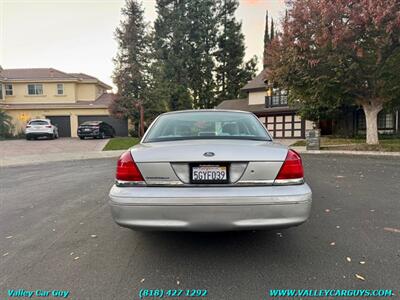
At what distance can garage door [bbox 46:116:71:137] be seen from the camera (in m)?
26.5

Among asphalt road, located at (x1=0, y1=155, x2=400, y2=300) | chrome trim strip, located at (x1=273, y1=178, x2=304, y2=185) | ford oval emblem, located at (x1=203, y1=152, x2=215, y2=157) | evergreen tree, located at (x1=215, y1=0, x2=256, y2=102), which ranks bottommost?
asphalt road, located at (x1=0, y1=155, x2=400, y2=300)

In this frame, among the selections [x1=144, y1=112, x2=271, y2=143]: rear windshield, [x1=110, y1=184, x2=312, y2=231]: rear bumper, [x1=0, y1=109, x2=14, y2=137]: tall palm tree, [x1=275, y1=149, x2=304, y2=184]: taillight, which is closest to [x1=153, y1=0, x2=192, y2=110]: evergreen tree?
[x1=0, y1=109, x2=14, y2=137]: tall palm tree

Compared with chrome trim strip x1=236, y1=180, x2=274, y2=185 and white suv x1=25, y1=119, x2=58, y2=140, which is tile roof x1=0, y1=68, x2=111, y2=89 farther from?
chrome trim strip x1=236, y1=180, x2=274, y2=185

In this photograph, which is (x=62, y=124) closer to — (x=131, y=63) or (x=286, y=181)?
(x=131, y=63)

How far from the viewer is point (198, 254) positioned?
2.97 m

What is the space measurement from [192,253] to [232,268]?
1.67 ft

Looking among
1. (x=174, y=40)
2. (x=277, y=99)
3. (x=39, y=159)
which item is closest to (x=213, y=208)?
(x=39, y=159)

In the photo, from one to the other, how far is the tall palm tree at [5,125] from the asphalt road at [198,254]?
22971mm

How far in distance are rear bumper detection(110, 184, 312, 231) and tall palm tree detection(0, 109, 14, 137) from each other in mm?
26378

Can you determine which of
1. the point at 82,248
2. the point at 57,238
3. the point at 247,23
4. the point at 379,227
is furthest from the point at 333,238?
the point at 247,23

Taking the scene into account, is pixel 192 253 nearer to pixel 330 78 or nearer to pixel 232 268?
pixel 232 268

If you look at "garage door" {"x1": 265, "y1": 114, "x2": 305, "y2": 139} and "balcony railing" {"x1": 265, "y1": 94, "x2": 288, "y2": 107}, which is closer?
"garage door" {"x1": 265, "y1": 114, "x2": 305, "y2": 139}

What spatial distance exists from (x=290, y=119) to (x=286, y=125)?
2.01 feet

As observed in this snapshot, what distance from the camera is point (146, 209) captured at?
2539mm
